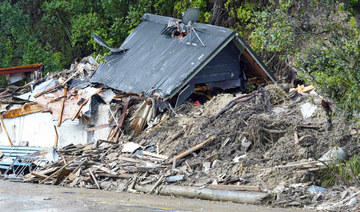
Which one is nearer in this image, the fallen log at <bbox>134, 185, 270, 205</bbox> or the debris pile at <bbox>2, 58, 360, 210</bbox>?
the fallen log at <bbox>134, 185, 270, 205</bbox>

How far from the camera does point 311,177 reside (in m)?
12.9

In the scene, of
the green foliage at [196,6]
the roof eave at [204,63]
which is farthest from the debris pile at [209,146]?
Result: the green foliage at [196,6]

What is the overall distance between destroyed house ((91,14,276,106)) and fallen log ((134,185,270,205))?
4636mm

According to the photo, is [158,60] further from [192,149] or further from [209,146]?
[209,146]

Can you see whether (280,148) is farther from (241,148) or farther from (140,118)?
(140,118)

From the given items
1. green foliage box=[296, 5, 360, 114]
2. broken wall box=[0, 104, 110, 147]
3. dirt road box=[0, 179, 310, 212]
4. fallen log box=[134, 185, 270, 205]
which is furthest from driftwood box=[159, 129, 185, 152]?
Answer: green foliage box=[296, 5, 360, 114]

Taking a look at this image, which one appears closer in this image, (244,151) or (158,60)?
(244,151)

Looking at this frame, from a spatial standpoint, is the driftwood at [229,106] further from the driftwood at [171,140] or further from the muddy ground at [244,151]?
the driftwood at [171,140]

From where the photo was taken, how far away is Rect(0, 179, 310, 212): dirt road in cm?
1125

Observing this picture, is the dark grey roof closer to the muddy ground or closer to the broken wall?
the muddy ground

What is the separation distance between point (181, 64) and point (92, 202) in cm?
869

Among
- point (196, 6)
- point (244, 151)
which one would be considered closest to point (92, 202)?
point (244, 151)

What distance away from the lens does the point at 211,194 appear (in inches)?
529

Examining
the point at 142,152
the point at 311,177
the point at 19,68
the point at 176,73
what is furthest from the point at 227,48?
the point at 19,68
